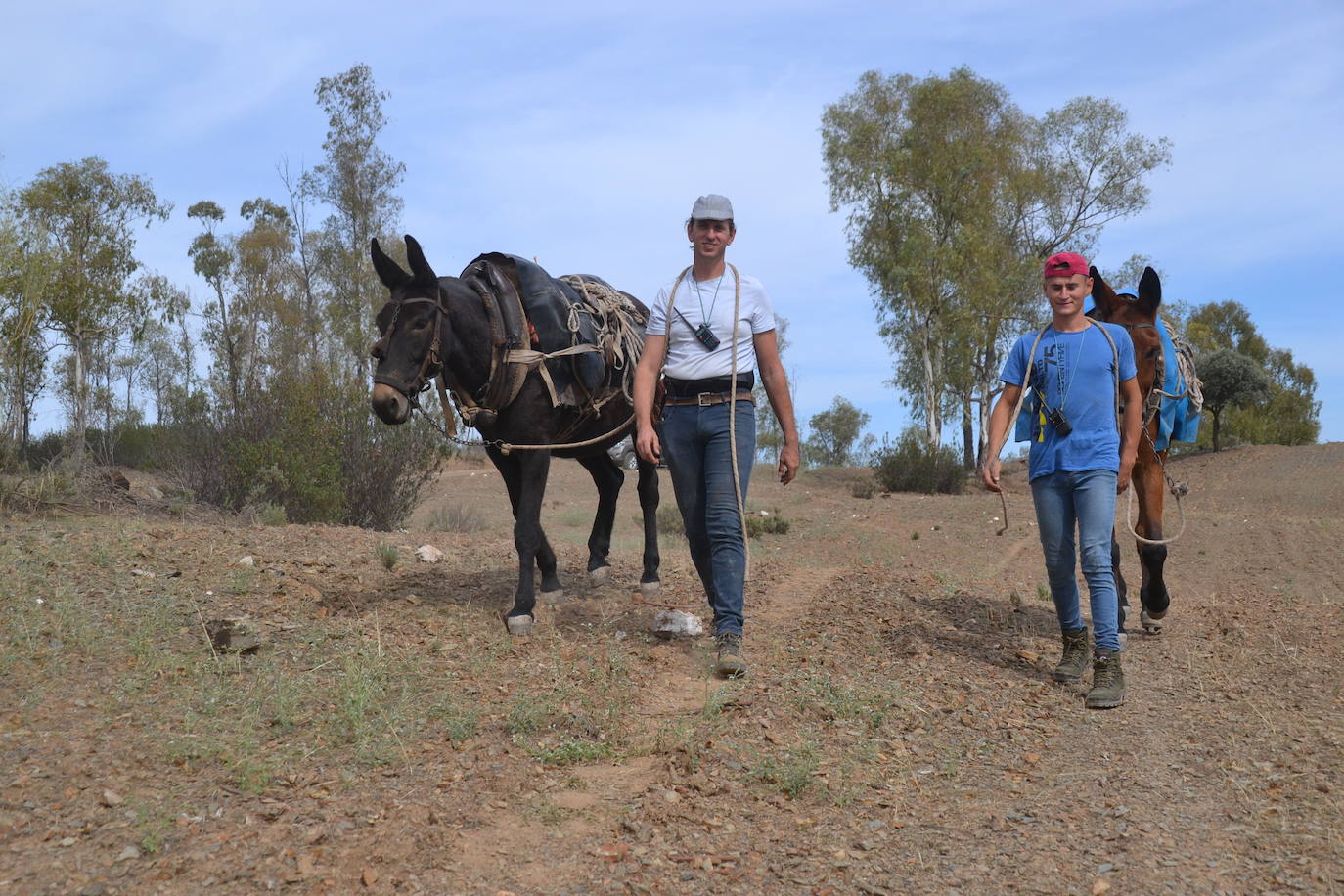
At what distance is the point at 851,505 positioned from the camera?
20609 millimetres

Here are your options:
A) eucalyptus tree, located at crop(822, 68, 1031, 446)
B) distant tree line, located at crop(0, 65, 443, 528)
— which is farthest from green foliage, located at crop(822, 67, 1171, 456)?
distant tree line, located at crop(0, 65, 443, 528)

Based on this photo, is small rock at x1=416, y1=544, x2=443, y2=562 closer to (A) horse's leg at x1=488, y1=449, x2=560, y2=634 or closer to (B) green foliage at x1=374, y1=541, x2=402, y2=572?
(B) green foliage at x1=374, y1=541, x2=402, y2=572

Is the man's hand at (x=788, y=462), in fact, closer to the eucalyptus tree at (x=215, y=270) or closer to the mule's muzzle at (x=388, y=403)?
the mule's muzzle at (x=388, y=403)

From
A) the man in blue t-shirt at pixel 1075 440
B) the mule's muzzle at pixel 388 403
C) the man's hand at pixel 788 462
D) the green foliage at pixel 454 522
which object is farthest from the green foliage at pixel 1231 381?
the mule's muzzle at pixel 388 403

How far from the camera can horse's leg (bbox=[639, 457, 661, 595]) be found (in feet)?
24.9

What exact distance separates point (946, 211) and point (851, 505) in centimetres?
1389

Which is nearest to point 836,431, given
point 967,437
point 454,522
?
point 967,437

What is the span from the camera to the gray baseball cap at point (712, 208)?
5.38m

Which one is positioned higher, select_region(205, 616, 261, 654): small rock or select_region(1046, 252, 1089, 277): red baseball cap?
select_region(1046, 252, 1089, 277): red baseball cap

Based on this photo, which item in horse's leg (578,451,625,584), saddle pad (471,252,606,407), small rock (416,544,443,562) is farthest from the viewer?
small rock (416,544,443,562)

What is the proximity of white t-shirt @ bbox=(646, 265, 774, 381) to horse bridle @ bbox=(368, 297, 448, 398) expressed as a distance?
3.96 ft

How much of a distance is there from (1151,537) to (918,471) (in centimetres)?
1801

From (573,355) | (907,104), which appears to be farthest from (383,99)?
(573,355)

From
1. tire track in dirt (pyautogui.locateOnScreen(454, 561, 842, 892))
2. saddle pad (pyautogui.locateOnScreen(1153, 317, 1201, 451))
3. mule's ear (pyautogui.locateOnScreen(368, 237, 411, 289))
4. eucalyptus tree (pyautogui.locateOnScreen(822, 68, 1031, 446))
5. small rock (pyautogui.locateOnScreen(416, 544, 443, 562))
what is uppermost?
eucalyptus tree (pyautogui.locateOnScreen(822, 68, 1031, 446))
